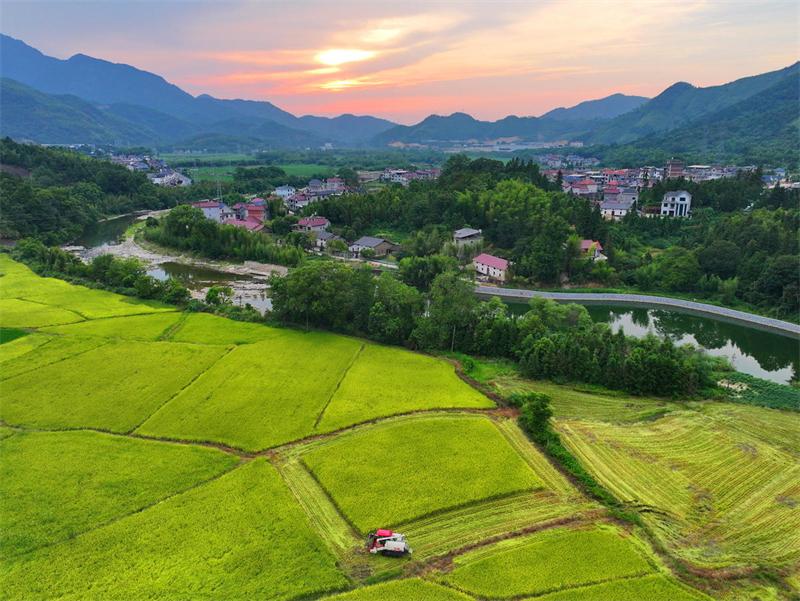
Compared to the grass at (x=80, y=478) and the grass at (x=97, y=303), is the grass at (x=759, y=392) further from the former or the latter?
the grass at (x=97, y=303)

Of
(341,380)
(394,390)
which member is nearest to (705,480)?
(394,390)

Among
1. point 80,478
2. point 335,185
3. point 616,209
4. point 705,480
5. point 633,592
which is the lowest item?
point 705,480

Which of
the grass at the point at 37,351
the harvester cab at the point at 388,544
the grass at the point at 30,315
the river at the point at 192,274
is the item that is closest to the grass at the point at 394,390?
the harvester cab at the point at 388,544

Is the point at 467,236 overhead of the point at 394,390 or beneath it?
overhead

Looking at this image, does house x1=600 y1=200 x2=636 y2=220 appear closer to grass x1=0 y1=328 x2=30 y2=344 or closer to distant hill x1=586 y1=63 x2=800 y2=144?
grass x1=0 y1=328 x2=30 y2=344

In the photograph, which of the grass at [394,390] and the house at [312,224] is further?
the house at [312,224]

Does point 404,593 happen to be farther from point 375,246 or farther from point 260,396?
point 375,246

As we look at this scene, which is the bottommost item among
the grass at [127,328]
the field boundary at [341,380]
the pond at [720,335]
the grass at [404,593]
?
the pond at [720,335]
